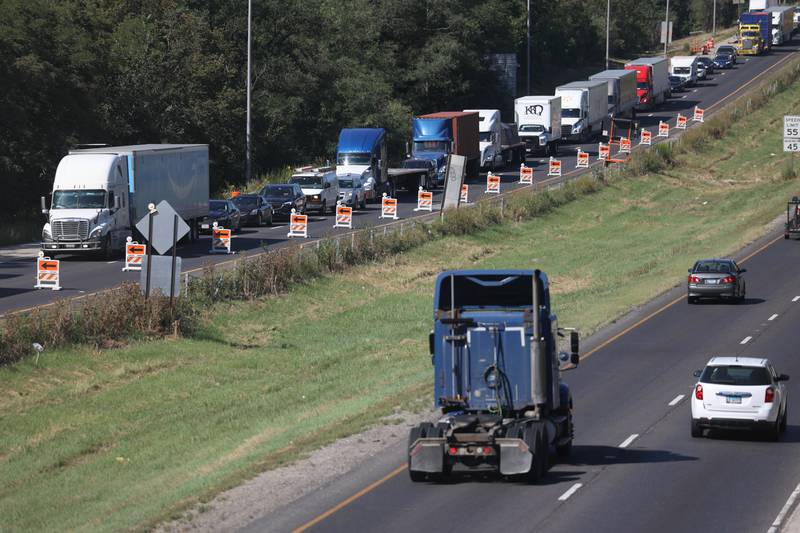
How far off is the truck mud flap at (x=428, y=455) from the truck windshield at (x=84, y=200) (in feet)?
99.4

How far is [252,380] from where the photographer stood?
117ft

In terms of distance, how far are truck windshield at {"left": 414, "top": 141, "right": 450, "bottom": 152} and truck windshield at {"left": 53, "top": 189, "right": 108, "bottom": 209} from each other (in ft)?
103

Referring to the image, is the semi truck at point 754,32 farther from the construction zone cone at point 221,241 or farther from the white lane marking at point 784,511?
the white lane marking at point 784,511

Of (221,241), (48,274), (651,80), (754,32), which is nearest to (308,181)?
(221,241)

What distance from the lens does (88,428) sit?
29.7 meters

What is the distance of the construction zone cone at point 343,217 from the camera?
5847cm

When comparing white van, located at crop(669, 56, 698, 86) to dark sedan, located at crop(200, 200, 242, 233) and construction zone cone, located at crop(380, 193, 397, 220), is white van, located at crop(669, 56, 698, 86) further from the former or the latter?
dark sedan, located at crop(200, 200, 242, 233)

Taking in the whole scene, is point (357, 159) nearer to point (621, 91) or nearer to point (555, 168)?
point (555, 168)

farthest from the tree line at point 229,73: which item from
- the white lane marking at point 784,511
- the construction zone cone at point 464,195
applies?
the white lane marking at point 784,511

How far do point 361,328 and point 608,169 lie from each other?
41191 mm

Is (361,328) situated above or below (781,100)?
below

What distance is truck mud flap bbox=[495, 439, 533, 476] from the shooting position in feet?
65.7

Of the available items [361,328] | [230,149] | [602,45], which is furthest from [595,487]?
[602,45]

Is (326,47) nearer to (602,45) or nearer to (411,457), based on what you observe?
(602,45)
